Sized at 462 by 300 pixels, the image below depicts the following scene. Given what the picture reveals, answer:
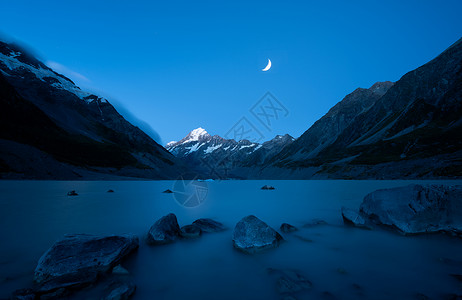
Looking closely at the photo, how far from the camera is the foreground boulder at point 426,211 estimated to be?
429 inches

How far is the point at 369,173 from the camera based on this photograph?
10625 cm

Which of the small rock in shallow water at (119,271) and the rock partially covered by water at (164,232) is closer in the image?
the small rock in shallow water at (119,271)

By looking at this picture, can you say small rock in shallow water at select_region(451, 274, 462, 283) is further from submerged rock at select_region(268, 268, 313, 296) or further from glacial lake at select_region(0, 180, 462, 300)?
submerged rock at select_region(268, 268, 313, 296)

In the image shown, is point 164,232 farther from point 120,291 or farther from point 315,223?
point 315,223

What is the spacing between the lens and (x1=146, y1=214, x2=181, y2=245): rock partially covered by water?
33.8 ft

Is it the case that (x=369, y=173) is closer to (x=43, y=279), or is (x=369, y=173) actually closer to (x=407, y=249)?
(x=407, y=249)

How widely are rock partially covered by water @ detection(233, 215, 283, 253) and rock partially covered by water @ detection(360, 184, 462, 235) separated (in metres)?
7.17

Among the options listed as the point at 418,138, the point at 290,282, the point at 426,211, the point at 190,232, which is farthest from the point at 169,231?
the point at 418,138

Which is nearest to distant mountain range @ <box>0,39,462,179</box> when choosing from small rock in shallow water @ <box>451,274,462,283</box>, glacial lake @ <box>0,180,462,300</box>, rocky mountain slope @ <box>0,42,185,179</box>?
rocky mountain slope @ <box>0,42,185,179</box>

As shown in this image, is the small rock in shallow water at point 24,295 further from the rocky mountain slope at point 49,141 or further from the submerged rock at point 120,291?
the rocky mountain slope at point 49,141

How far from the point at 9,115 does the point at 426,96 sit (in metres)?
271

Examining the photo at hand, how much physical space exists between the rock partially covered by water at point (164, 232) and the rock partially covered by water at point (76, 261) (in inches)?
80.6

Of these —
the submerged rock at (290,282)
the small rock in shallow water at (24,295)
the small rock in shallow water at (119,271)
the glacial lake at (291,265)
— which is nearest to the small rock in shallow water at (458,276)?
the glacial lake at (291,265)

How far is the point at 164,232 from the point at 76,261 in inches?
168
